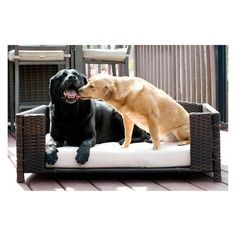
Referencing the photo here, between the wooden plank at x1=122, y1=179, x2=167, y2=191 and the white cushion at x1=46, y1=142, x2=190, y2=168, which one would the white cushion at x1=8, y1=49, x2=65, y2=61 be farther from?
the wooden plank at x1=122, y1=179, x2=167, y2=191

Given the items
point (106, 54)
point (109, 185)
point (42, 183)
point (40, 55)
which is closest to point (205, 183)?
point (109, 185)

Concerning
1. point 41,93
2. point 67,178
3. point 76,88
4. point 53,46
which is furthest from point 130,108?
point 41,93

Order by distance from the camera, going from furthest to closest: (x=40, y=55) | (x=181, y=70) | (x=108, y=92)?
(x=40, y=55), (x=181, y=70), (x=108, y=92)

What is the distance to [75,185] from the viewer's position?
5.13 ft

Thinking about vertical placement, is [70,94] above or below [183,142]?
above

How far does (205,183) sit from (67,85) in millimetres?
533

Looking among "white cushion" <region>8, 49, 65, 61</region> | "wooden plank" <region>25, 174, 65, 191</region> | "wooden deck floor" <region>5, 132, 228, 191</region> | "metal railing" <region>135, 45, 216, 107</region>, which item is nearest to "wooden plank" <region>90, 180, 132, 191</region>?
"wooden deck floor" <region>5, 132, 228, 191</region>

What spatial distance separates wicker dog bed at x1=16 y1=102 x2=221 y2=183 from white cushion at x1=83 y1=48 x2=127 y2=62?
1.59 ft

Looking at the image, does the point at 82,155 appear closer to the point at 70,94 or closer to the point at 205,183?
the point at 70,94

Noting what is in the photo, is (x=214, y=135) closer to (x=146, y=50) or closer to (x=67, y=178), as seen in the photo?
(x=146, y=50)

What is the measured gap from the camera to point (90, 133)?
5.74ft

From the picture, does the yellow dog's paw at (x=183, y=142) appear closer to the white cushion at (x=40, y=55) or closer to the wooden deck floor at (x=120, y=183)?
the wooden deck floor at (x=120, y=183)

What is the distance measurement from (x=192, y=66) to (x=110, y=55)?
0.33 m

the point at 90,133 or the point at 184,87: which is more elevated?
the point at 184,87
